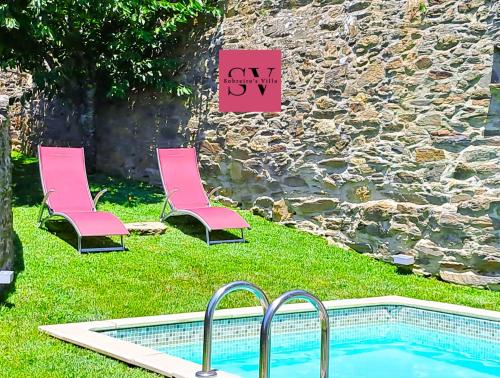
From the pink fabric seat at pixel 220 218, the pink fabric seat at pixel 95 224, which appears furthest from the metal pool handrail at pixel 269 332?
the pink fabric seat at pixel 220 218

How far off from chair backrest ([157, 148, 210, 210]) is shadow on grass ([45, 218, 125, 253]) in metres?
1.19

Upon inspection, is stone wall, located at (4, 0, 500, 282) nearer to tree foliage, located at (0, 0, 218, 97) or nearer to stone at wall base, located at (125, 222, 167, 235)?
tree foliage, located at (0, 0, 218, 97)

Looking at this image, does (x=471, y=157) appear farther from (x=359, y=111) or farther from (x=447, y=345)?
(x=447, y=345)

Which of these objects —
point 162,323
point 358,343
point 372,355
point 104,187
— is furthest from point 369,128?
point 104,187

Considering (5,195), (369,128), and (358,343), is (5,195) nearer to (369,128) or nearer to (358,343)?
(358,343)

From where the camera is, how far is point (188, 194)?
9477mm

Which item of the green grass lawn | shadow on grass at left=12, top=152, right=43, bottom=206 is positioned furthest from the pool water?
shadow on grass at left=12, top=152, right=43, bottom=206

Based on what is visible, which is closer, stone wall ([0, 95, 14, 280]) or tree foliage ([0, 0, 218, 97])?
stone wall ([0, 95, 14, 280])

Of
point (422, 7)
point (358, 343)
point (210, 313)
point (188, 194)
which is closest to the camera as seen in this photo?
point (210, 313)

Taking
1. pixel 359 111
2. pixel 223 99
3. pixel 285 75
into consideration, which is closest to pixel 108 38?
pixel 223 99

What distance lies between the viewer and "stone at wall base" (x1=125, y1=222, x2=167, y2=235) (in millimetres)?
8711

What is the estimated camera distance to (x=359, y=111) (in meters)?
8.91

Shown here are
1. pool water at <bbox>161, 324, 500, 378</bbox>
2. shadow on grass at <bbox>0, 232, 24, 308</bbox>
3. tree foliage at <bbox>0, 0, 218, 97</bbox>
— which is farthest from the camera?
tree foliage at <bbox>0, 0, 218, 97</bbox>

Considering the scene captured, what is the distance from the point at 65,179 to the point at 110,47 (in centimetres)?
316
